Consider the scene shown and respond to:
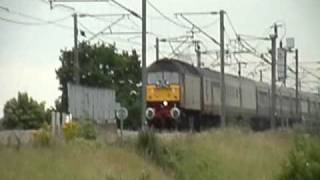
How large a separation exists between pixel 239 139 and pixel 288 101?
33.6 meters

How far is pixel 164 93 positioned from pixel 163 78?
90 cm

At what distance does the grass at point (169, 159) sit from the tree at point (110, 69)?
119ft

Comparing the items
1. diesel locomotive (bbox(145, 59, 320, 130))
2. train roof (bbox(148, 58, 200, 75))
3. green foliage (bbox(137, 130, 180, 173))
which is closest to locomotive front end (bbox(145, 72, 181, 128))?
diesel locomotive (bbox(145, 59, 320, 130))

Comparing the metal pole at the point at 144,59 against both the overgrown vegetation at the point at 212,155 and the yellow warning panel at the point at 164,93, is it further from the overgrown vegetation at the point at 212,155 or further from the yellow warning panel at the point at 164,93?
the yellow warning panel at the point at 164,93

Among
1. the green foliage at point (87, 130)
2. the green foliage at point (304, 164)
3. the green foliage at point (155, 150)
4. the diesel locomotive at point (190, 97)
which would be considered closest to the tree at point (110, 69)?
the diesel locomotive at point (190, 97)

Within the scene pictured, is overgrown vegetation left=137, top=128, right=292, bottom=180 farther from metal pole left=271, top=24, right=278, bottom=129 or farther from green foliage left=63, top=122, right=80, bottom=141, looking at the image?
metal pole left=271, top=24, right=278, bottom=129

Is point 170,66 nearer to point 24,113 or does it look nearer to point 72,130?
point 24,113

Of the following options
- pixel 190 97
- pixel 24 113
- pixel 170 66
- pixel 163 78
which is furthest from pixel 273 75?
pixel 24 113

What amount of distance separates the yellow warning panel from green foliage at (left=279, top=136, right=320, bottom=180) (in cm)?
2333

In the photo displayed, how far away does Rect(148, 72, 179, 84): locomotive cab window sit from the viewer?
142ft

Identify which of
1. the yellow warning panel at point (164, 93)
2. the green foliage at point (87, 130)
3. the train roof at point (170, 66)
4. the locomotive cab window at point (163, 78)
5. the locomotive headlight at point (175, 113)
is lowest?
the green foliage at point (87, 130)

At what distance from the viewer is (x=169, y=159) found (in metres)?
25.8

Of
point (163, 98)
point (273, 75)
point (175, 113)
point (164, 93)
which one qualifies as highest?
point (273, 75)

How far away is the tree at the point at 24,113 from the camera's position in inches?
2045
